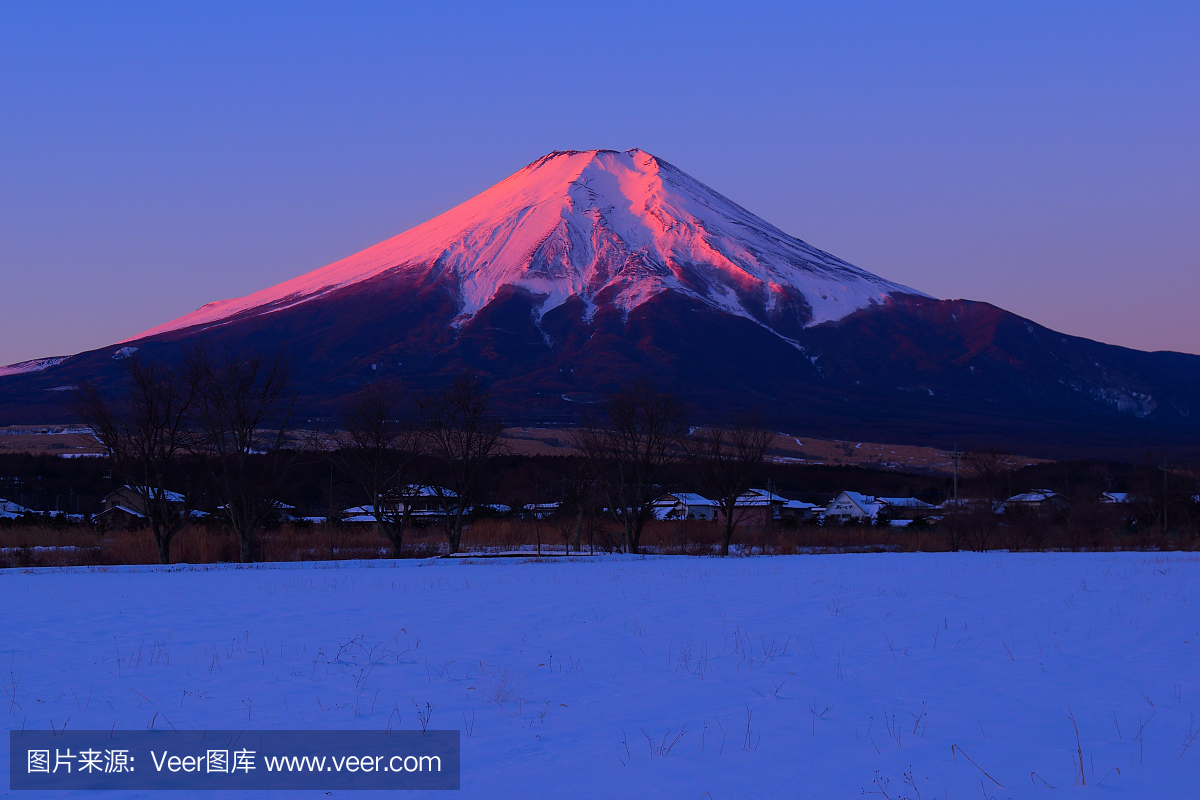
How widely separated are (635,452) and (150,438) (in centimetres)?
1657

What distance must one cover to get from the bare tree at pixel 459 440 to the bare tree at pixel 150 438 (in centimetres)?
908

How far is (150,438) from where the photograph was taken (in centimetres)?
2972

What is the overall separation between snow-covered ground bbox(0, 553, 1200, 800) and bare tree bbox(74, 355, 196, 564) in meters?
11.9

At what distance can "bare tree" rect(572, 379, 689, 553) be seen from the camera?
3647 centimetres

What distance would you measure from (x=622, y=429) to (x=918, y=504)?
5159 centimetres

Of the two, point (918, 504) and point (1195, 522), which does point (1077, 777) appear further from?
point (918, 504)

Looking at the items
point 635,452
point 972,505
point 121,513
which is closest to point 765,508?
point 972,505

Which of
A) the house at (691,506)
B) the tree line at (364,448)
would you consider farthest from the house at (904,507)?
the tree line at (364,448)

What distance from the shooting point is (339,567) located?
2562cm

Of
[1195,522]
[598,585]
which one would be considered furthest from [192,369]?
[1195,522]

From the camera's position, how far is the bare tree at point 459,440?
35.9m

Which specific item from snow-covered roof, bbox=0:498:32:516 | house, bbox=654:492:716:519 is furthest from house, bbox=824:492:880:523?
snow-covered roof, bbox=0:498:32:516

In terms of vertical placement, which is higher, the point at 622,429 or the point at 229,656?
the point at 622,429

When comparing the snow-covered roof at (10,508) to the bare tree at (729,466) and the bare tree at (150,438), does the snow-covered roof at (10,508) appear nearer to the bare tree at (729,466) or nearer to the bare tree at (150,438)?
the bare tree at (150,438)
